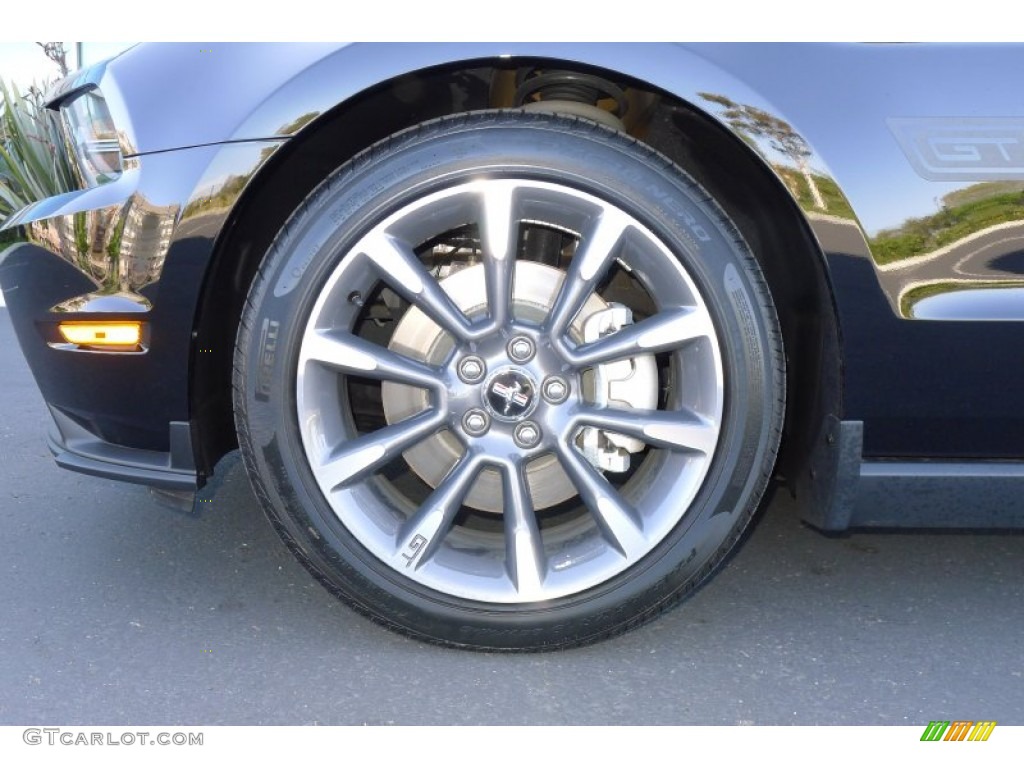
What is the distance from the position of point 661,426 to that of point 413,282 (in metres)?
0.56

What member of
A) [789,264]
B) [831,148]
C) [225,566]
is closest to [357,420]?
[225,566]

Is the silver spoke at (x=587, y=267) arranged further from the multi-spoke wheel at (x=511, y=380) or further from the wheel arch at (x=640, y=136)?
the wheel arch at (x=640, y=136)

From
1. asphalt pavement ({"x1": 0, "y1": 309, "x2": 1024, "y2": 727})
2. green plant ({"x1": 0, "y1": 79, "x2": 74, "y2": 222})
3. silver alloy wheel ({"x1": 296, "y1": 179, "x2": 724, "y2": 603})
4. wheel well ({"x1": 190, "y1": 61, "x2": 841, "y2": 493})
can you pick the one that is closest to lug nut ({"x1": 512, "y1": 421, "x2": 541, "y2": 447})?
silver alloy wheel ({"x1": 296, "y1": 179, "x2": 724, "y2": 603})

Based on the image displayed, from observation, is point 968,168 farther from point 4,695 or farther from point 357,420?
point 4,695

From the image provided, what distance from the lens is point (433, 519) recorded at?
1872 millimetres

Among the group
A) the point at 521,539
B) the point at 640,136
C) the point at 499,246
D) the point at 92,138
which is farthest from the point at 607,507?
the point at 92,138

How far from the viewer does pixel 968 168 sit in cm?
166

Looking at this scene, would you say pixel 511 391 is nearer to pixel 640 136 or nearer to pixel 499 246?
pixel 499 246

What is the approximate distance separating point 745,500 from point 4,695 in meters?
1.46

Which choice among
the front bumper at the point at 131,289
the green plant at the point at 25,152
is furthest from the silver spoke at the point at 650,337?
the green plant at the point at 25,152

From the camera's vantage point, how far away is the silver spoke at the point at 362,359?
5.92ft

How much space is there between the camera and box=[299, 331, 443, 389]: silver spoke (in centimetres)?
180
